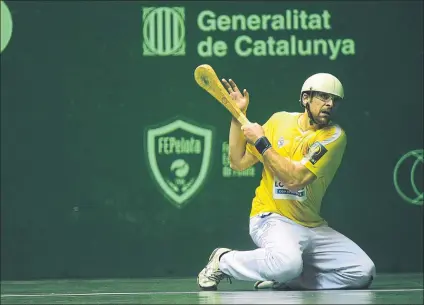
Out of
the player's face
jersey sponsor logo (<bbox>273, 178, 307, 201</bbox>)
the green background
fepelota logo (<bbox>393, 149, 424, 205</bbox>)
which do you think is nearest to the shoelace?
jersey sponsor logo (<bbox>273, 178, 307, 201</bbox>)

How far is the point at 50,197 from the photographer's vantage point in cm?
742

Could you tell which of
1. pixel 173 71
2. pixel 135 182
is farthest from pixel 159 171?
pixel 173 71

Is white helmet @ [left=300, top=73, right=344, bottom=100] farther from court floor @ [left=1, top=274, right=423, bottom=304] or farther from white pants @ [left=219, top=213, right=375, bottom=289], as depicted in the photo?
court floor @ [left=1, top=274, right=423, bottom=304]

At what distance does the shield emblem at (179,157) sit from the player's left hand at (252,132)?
46.5 inches

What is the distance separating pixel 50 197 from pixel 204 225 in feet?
3.28

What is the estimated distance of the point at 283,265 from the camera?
6.12 m

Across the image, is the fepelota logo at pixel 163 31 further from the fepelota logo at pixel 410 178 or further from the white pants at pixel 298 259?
the fepelota logo at pixel 410 178

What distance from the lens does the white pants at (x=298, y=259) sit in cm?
616

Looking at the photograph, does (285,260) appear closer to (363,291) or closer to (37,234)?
(363,291)

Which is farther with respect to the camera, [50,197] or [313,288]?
[50,197]

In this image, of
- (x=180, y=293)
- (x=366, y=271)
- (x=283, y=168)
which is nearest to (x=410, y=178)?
(x=366, y=271)

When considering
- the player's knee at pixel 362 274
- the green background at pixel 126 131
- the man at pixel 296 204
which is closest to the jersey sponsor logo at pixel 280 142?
the man at pixel 296 204

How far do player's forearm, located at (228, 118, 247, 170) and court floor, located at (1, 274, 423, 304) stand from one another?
2.35 ft

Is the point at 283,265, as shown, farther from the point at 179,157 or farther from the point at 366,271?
the point at 179,157
